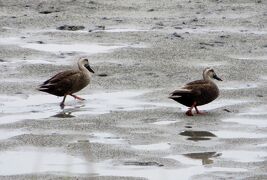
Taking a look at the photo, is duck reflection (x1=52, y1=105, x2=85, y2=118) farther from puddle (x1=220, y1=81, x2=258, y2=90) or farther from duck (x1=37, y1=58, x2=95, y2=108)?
puddle (x1=220, y1=81, x2=258, y2=90)

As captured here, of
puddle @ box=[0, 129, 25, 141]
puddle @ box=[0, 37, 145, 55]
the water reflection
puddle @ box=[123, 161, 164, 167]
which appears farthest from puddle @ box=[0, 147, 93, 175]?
puddle @ box=[0, 37, 145, 55]

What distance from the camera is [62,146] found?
12383mm

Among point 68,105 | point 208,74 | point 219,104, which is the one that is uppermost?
point 208,74

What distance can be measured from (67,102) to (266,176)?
16.6ft

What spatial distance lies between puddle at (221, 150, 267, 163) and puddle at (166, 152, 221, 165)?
147mm

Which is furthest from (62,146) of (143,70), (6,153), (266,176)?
(143,70)

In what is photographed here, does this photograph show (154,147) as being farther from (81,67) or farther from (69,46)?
(69,46)

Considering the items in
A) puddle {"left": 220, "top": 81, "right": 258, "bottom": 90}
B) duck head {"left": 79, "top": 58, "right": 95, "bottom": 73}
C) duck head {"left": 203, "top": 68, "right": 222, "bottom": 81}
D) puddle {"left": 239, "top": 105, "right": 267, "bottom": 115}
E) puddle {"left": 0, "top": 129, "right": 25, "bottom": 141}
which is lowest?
puddle {"left": 0, "top": 129, "right": 25, "bottom": 141}

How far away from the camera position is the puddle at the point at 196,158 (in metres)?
11.7

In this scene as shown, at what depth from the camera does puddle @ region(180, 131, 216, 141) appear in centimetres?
1286

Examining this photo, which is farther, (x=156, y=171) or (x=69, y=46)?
(x=69, y=46)

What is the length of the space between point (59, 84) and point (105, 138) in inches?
104

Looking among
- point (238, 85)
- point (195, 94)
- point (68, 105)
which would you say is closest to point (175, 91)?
point (195, 94)

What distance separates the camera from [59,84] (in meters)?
15.2
